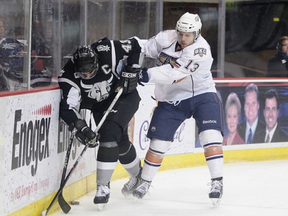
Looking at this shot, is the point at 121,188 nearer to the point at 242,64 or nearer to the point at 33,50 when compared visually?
the point at 33,50

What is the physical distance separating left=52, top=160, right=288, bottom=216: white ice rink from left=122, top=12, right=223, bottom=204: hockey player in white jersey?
12 cm

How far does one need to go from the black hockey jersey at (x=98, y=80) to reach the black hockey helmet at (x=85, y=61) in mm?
112

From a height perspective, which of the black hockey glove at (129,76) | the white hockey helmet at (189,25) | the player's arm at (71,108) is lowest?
the player's arm at (71,108)

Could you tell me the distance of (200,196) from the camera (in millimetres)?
4652

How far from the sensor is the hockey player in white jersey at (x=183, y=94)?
13.5 ft

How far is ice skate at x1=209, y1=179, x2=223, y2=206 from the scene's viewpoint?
420 centimetres

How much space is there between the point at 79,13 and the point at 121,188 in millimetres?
1330

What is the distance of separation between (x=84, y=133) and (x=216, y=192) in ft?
2.81

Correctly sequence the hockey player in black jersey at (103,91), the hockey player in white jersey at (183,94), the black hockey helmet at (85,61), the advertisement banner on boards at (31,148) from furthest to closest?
the hockey player in white jersey at (183,94) → the hockey player in black jersey at (103,91) → the black hockey helmet at (85,61) → the advertisement banner on boards at (31,148)

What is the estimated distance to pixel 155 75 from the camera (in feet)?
13.4

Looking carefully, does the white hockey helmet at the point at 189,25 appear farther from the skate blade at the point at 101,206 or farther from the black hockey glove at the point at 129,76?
the skate blade at the point at 101,206

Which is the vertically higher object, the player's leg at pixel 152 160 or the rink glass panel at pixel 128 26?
the rink glass panel at pixel 128 26

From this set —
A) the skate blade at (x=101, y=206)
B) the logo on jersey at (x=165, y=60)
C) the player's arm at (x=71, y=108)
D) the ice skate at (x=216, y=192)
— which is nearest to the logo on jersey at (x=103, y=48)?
the player's arm at (x=71, y=108)

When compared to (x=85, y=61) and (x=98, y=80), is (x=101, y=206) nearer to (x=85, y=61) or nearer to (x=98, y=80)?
(x=98, y=80)
